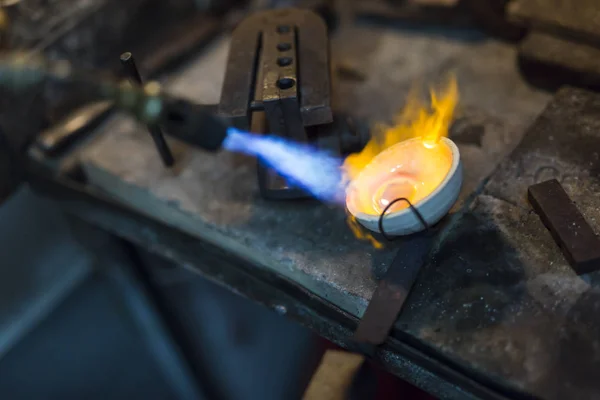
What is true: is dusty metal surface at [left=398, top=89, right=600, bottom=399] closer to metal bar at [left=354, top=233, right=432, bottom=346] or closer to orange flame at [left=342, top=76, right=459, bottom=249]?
metal bar at [left=354, top=233, right=432, bottom=346]

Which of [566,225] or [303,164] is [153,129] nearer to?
[303,164]

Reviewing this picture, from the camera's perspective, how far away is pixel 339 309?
1.32 metres

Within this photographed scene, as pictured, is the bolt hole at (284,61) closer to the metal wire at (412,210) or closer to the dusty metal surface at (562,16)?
the metal wire at (412,210)

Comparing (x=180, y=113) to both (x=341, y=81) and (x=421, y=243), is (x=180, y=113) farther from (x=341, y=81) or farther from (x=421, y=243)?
(x=341, y=81)

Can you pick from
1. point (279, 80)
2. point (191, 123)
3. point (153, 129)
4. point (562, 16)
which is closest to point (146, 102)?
point (191, 123)

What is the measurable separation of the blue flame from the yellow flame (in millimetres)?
37

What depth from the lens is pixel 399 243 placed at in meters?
1.28

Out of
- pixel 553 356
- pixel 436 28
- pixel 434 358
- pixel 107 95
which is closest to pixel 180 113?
pixel 107 95

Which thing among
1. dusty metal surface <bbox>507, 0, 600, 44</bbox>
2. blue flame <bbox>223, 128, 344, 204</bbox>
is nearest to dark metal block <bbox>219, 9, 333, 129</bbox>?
blue flame <bbox>223, 128, 344, 204</bbox>

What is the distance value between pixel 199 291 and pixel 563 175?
1.26m

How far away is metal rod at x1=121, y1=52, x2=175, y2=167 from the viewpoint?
4.36 feet

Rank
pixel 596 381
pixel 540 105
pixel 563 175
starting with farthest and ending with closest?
pixel 540 105, pixel 563 175, pixel 596 381

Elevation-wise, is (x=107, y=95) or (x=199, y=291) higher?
(x=107, y=95)

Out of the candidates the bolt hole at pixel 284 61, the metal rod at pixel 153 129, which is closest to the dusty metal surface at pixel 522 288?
the bolt hole at pixel 284 61
